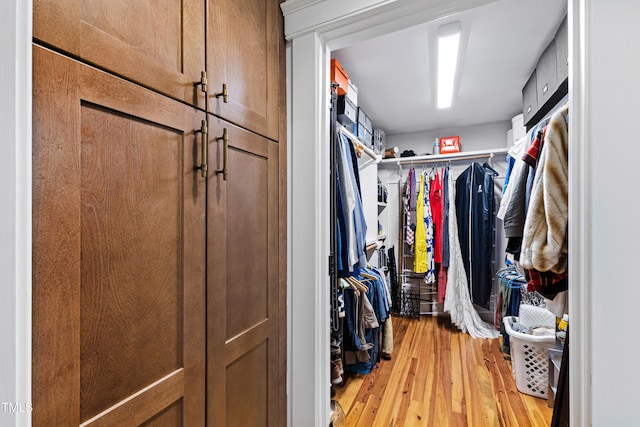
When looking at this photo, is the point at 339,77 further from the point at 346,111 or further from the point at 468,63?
the point at 468,63

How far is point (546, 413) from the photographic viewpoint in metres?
1.77

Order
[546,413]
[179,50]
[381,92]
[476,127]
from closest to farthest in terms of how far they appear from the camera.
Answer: [179,50], [546,413], [381,92], [476,127]

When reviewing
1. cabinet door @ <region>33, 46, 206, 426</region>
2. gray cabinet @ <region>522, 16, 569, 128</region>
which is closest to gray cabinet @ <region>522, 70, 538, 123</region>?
gray cabinet @ <region>522, 16, 569, 128</region>

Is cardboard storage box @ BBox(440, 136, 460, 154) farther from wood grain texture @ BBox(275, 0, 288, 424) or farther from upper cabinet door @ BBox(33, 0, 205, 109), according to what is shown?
upper cabinet door @ BBox(33, 0, 205, 109)

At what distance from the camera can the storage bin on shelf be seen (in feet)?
6.23

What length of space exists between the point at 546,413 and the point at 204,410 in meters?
1.99

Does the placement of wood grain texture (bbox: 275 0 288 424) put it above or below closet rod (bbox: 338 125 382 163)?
below

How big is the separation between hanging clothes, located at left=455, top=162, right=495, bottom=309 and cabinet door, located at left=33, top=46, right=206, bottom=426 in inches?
118

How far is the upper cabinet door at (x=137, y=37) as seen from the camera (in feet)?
1.78

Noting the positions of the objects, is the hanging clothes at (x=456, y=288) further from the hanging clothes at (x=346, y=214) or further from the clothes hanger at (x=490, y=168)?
the hanging clothes at (x=346, y=214)

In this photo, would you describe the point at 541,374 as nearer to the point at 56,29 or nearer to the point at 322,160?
the point at 322,160

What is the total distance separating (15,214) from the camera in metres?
0.46

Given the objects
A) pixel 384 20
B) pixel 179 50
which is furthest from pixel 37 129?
pixel 384 20

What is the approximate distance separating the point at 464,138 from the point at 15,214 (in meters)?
3.87
